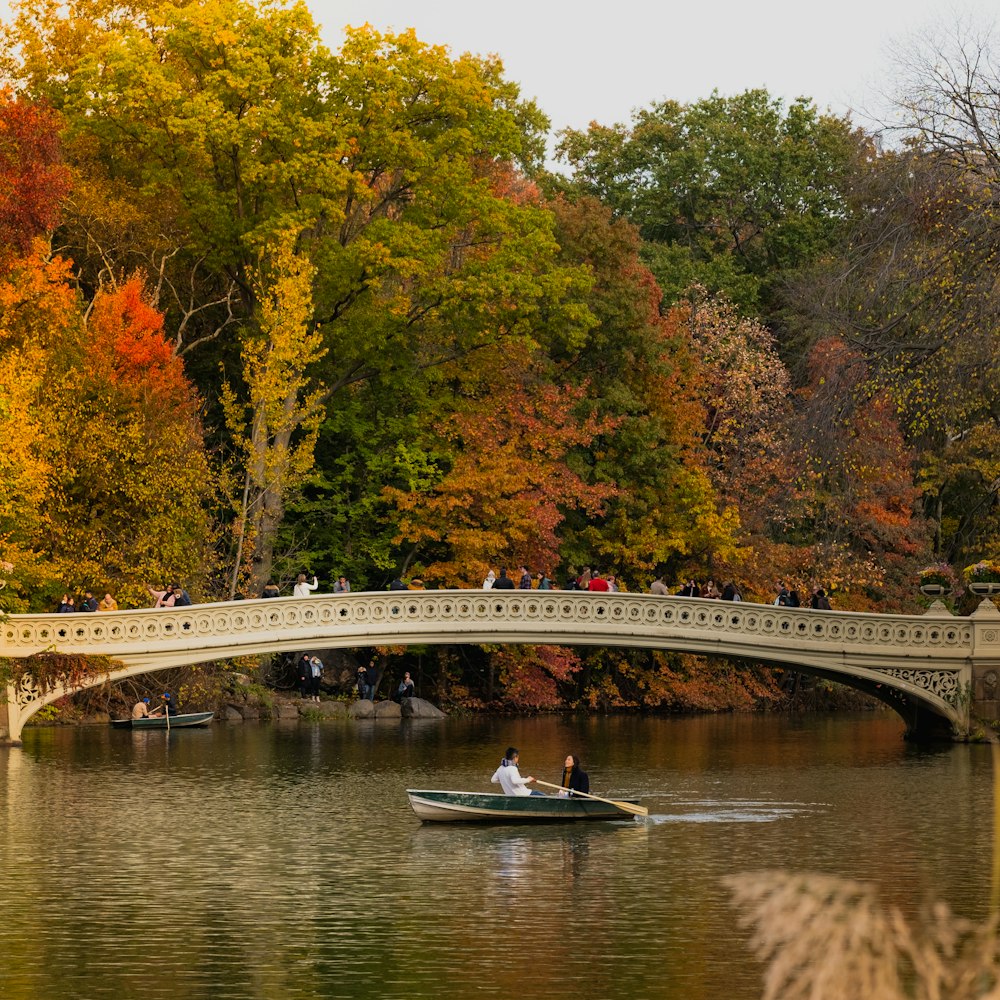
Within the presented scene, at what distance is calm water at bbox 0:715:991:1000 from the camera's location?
15.9 meters

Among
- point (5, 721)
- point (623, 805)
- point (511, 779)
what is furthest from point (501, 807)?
point (5, 721)

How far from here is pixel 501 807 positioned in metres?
26.0

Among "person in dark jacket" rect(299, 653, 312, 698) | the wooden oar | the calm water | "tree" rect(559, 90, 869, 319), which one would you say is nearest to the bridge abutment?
the calm water

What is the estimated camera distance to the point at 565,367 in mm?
54344

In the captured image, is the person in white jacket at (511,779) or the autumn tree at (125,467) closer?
the person in white jacket at (511,779)

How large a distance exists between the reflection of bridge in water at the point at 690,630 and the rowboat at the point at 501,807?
14.0 m

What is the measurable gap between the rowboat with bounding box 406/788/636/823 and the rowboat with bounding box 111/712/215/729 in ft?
58.9

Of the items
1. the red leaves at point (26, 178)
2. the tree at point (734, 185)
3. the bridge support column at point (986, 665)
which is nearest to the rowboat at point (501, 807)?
the bridge support column at point (986, 665)

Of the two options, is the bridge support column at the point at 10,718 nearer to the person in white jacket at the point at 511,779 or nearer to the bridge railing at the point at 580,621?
the bridge railing at the point at 580,621

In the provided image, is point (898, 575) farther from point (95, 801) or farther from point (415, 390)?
point (95, 801)

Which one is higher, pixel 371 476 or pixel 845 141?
pixel 845 141

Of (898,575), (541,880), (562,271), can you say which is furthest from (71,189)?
(541,880)

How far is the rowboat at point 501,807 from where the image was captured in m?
25.9

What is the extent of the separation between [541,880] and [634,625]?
19677 millimetres
